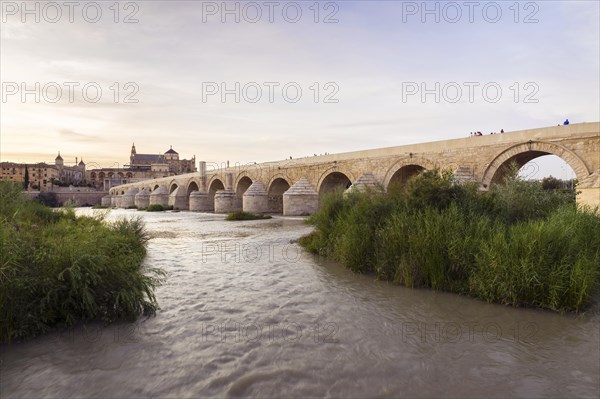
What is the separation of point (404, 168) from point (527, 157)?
5.25 m

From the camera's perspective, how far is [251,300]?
453cm

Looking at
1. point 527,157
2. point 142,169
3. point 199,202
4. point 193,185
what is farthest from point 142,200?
point 142,169

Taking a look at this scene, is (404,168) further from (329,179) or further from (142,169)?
(142,169)

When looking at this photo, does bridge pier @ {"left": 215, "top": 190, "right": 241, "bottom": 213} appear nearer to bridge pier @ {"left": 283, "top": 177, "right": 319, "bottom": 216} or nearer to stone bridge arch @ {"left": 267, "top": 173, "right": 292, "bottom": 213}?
stone bridge arch @ {"left": 267, "top": 173, "right": 292, "bottom": 213}

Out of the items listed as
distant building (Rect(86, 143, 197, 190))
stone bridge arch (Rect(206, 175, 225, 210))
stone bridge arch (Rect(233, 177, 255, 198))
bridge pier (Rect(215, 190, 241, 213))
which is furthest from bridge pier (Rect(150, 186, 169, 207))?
distant building (Rect(86, 143, 197, 190))

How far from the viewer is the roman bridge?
10.8 metres

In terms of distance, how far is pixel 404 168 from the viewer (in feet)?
55.9

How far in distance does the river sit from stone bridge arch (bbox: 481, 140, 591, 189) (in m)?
8.96

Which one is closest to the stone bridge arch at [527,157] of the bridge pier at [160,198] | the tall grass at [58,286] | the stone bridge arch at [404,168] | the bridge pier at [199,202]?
the stone bridge arch at [404,168]

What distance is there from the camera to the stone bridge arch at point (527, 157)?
35.6 feet

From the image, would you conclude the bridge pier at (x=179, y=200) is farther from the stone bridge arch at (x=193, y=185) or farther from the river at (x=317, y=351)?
the river at (x=317, y=351)

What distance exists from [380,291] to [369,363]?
210 centimetres

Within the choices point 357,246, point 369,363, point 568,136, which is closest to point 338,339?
point 369,363

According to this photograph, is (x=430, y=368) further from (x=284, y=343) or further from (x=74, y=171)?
(x=74, y=171)
